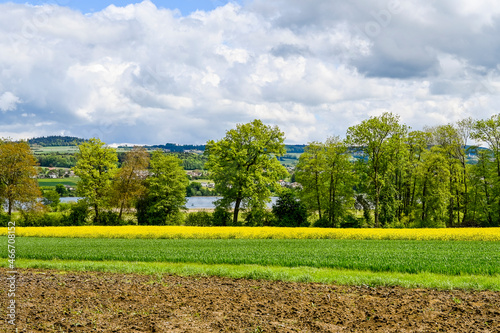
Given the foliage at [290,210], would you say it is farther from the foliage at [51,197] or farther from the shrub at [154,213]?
the foliage at [51,197]

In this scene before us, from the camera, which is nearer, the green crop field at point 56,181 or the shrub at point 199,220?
the shrub at point 199,220

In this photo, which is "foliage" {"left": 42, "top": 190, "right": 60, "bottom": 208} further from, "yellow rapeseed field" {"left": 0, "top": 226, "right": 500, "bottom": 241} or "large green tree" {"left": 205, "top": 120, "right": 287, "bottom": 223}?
"large green tree" {"left": 205, "top": 120, "right": 287, "bottom": 223}

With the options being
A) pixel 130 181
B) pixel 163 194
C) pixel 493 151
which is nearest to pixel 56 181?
pixel 130 181

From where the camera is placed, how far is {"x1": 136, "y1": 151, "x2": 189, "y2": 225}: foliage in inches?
1945

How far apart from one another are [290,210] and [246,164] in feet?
27.1

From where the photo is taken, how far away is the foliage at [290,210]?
4794cm

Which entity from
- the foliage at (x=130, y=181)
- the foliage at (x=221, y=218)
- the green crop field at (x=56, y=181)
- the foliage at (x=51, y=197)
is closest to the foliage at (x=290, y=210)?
the foliage at (x=221, y=218)

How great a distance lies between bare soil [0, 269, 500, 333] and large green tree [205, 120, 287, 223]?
108 ft

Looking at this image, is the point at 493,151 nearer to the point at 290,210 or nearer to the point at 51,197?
the point at 290,210

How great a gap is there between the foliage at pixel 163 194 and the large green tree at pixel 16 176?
A: 13.3 meters

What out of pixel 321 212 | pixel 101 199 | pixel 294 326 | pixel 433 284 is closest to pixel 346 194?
pixel 321 212

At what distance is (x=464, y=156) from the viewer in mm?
48375

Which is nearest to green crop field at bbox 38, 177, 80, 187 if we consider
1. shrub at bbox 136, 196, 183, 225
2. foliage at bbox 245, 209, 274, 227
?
shrub at bbox 136, 196, 183, 225

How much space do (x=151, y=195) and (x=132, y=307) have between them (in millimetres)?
40557
